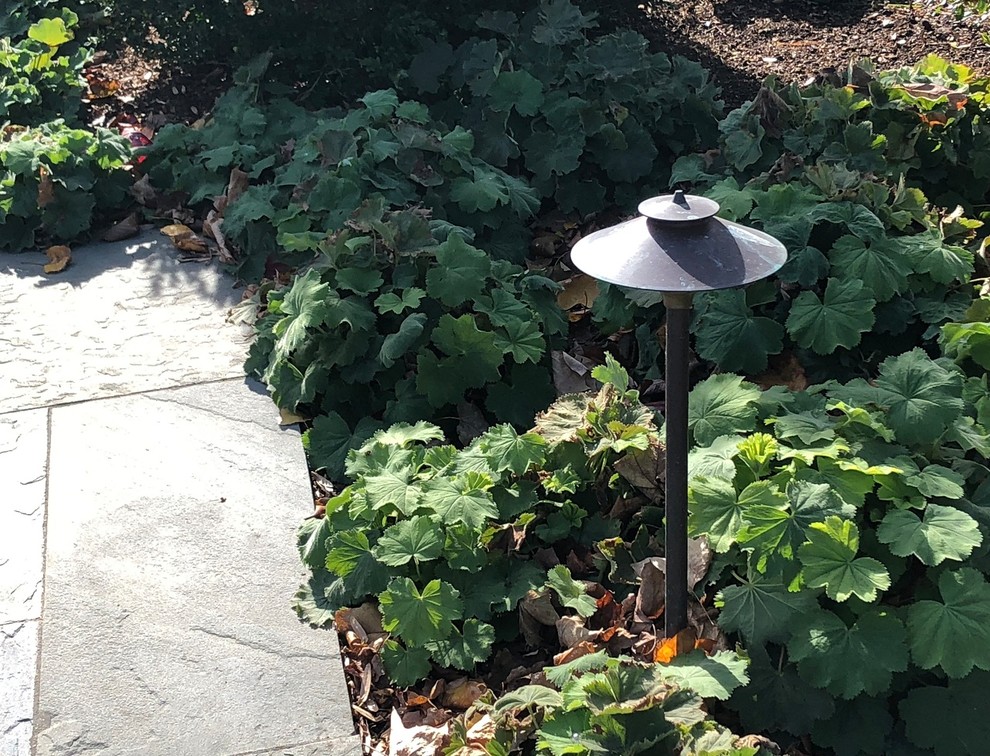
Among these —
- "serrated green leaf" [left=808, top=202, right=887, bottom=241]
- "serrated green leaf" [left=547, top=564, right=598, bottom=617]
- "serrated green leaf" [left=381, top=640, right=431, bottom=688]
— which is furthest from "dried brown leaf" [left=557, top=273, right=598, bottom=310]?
"serrated green leaf" [left=381, top=640, right=431, bottom=688]

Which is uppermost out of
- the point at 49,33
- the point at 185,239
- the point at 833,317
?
the point at 49,33

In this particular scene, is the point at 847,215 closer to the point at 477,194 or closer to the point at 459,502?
the point at 477,194

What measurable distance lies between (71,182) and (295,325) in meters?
2.23

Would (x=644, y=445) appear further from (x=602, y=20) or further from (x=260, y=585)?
(x=602, y=20)

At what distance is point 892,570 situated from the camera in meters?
2.61

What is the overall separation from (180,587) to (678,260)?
1917 mm

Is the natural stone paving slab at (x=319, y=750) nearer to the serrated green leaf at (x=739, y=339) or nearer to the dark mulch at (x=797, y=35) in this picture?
the serrated green leaf at (x=739, y=339)

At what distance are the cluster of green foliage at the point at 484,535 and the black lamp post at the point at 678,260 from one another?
643 millimetres

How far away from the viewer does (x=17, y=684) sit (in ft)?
9.57

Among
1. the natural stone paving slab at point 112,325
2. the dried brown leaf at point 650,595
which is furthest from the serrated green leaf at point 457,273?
the dried brown leaf at point 650,595

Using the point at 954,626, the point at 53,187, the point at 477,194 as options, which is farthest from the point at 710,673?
the point at 53,187

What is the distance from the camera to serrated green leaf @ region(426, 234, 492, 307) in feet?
12.6

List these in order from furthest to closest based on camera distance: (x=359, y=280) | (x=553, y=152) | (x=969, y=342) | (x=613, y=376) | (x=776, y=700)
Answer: (x=553, y=152) → (x=359, y=280) → (x=613, y=376) → (x=969, y=342) → (x=776, y=700)

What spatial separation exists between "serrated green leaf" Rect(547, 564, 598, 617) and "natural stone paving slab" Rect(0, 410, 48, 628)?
4.94 feet
